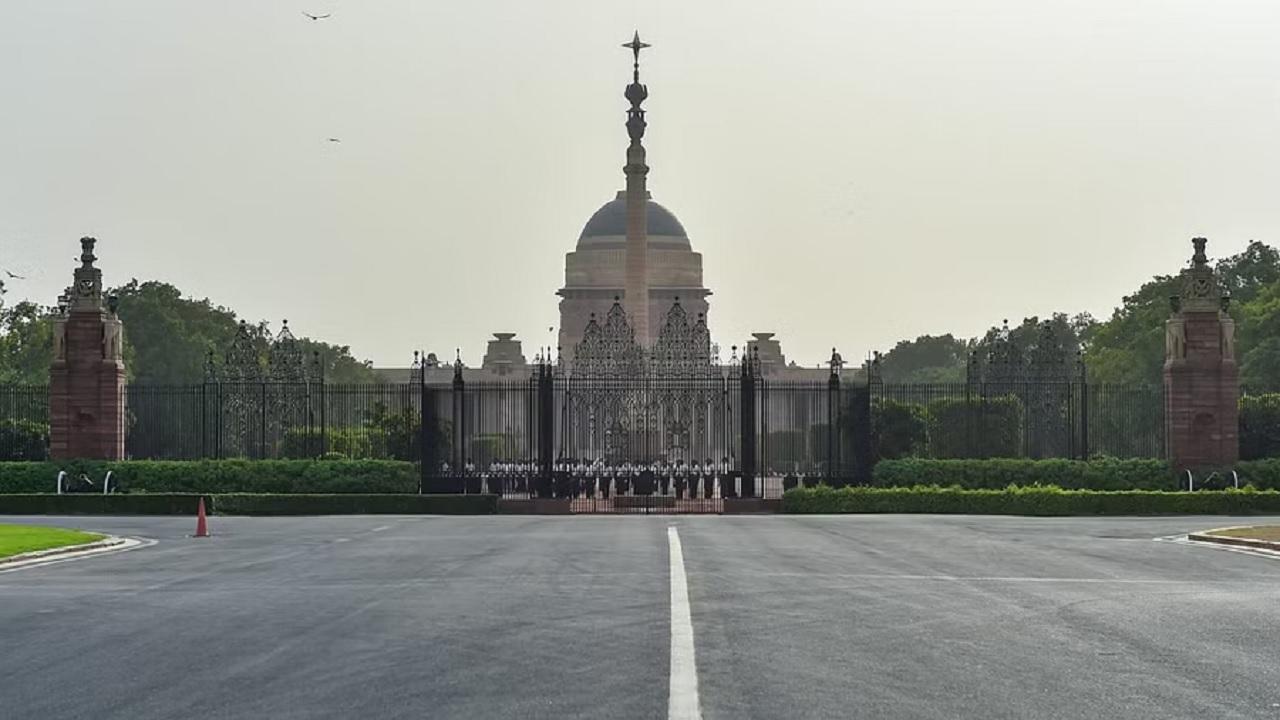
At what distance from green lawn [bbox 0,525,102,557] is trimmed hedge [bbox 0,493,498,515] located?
897cm

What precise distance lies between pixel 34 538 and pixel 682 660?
2115cm

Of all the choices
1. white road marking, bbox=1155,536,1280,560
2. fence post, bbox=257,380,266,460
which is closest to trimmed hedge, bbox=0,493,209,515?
fence post, bbox=257,380,266,460

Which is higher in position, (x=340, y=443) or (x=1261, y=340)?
(x=1261, y=340)

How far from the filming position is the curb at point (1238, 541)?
107ft

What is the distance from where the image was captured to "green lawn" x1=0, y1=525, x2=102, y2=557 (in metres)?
31.8

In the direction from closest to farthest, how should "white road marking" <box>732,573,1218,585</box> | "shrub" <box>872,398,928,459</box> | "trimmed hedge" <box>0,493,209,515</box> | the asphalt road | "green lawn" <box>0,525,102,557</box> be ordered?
the asphalt road → "white road marking" <box>732,573,1218,585</box> → "green lawn" <box>0,525,102,557</box> → "trimmed hedge" <box>0,493,209,515</box> → "shrub" <box>872,398,928,459</box>

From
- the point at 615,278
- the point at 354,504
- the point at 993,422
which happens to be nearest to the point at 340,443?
the point at 354,504

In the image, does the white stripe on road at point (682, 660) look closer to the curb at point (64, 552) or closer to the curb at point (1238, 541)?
the curb at point (64, 552)

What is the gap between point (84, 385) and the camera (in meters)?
51.8

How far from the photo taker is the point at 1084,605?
2134 centimetres

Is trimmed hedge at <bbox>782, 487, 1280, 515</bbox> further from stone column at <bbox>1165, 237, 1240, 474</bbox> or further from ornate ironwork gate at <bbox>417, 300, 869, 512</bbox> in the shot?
stone column at <bbox>1165, 237, 1240, 474</bbox>

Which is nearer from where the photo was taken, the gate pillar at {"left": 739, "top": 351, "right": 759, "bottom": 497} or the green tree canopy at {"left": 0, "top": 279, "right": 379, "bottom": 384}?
the gate pillar at {"left": 739, "top": 351, "right": 759, "bottom": 497}

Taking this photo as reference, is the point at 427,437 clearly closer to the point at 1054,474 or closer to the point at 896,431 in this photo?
the point at 896,431

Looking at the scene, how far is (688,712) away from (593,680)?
186 centimetres
